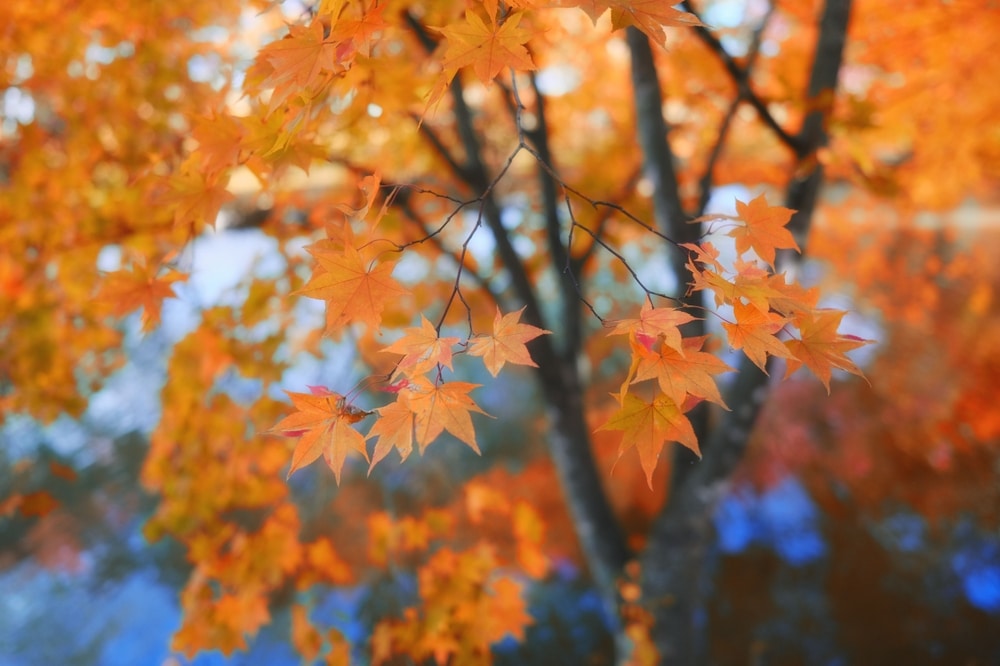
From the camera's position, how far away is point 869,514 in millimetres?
4945

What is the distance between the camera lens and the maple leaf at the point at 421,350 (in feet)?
3.12

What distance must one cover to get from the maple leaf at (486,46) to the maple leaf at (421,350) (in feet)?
1.23

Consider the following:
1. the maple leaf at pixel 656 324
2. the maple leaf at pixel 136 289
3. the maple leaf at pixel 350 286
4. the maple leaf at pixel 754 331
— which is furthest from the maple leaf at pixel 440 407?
the maple leaf at pixel 136 289

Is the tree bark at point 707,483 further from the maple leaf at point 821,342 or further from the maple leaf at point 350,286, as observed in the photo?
the maple leaf at point 350,286

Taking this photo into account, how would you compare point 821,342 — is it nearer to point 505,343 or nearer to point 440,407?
point 505,343

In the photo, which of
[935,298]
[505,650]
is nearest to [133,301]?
[505,650]

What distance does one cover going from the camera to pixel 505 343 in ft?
3.19

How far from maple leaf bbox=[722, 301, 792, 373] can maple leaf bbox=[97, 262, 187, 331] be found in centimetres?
116

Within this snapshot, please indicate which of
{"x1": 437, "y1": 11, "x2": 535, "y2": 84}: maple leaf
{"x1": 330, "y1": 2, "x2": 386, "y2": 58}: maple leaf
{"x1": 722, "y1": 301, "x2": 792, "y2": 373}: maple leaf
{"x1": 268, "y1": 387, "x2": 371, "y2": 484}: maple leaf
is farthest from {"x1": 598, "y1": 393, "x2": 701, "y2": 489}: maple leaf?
{"x1": 330, "y1": 2, "x2": 386, "y2": 58}: maple leaf

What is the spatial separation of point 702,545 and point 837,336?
177 cm

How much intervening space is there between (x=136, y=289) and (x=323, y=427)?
748 mm

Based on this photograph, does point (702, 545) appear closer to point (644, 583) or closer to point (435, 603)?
point (644, 583)

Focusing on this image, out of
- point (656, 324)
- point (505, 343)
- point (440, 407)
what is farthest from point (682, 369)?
point (440, 407)

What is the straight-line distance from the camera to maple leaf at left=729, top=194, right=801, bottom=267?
112 centimetres
